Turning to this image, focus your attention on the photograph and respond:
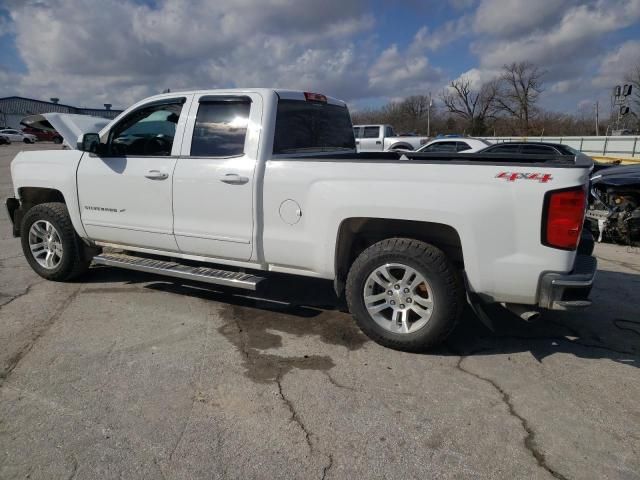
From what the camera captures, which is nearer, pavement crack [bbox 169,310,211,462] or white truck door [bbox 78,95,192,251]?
pavement crack [bbox 169,310,211,462]

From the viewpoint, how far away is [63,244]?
5238 mm

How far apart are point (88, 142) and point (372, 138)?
18.2 meters

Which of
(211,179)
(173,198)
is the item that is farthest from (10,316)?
(211,179)

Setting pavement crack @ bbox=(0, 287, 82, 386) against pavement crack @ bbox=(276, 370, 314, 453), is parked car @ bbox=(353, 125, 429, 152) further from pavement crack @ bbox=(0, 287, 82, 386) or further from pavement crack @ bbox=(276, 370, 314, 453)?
pavement crack @ bbox=(276, 370, 314, 453)

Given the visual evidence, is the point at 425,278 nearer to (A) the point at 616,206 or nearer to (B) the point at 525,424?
(B) the point at 525,424

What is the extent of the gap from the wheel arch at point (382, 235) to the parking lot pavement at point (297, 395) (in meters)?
0.66

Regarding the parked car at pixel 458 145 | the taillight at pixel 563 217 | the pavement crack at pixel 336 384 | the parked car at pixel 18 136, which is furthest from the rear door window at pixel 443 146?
the parked car at pixel 18 136

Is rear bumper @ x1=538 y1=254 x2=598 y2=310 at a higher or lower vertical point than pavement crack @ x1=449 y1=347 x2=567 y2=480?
higher

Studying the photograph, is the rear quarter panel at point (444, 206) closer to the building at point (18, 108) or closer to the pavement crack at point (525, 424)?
the pavement crack at point (525, 424)

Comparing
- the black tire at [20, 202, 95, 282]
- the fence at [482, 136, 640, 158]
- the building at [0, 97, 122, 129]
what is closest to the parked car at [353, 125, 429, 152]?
the fence at [482, 136, 640, 158]

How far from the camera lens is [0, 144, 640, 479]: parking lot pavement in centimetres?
253

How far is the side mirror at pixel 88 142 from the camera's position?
465 centimetres

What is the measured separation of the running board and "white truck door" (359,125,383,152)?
694 inches

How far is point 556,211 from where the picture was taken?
120 inches
